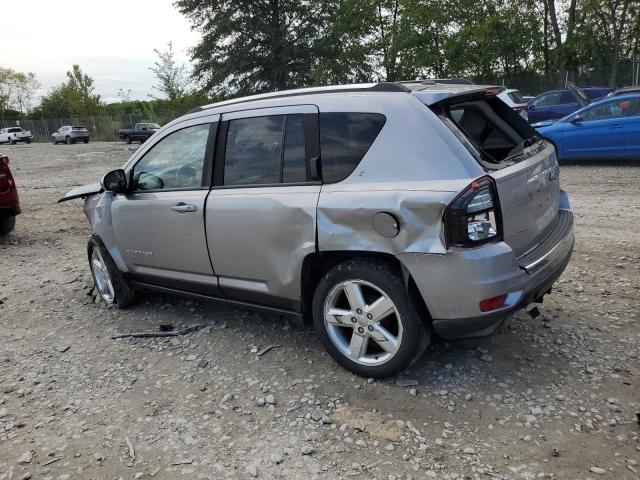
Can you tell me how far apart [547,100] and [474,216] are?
1617 cm

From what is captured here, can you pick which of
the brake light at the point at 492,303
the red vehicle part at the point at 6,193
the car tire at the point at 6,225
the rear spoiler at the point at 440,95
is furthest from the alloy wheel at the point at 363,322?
the car tire at the point at 6,225

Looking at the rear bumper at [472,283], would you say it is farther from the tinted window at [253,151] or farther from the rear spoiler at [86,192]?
the rear spoiler at [86,192]

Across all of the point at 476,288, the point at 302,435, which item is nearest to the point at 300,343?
the point at 302,435

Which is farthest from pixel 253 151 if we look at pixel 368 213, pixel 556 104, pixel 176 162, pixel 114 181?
pixel 556 104

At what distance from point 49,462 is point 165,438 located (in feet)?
1.93

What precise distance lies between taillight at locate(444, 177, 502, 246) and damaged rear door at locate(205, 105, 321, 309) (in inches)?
33.8

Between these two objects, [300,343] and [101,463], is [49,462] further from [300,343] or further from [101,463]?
[300,343]

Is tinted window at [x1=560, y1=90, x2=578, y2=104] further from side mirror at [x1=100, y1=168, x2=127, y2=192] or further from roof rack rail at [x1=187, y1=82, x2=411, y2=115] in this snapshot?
side mirror at [x1=100, y1=168, x2=127, y2=192]

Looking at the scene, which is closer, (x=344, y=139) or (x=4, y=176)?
(x=344, y=139)

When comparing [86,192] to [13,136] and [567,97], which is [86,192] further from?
[13,136]

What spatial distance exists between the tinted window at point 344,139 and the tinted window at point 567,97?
51.8 ft

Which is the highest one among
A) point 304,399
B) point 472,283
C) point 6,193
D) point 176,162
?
point 176,162

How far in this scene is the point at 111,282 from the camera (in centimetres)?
478

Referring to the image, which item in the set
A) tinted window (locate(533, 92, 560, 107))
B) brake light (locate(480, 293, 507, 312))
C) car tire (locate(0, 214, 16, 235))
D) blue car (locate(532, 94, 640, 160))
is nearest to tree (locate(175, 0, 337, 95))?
tinted window (locate(533, 92, 560, 107))
